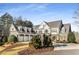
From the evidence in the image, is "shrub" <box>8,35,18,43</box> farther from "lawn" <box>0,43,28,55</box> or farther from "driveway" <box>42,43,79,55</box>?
"driveway" <box>42,43,79,55</box>

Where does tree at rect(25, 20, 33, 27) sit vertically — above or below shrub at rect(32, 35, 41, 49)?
above

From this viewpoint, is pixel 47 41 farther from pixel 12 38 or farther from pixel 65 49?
pixel 12 38

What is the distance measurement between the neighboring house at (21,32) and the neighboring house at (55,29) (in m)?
0.08

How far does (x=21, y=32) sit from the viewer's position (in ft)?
7.84

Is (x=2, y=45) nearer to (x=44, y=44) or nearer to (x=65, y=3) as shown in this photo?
(x=44, y=44)

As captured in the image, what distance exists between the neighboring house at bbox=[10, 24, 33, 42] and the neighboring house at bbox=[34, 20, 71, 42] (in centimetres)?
8

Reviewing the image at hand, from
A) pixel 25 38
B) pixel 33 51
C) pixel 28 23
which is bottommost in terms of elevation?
pixel 33 51

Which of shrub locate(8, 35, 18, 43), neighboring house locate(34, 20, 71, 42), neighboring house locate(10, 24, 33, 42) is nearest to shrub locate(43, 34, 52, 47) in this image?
neighboring house locate(34, 20, 71, 42)

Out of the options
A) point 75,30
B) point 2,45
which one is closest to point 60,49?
point 75,30

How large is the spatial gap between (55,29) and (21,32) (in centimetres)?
34

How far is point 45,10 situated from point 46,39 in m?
0.29

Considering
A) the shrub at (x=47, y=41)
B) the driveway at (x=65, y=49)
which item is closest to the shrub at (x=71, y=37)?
the driveway at (x=65, y=49)

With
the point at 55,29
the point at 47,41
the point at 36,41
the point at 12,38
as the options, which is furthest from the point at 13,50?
the point at 55,29

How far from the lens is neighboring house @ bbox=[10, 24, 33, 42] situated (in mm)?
2367
